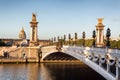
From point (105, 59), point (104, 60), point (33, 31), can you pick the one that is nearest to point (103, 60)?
point (104, 60)

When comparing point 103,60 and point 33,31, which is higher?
point 33,31

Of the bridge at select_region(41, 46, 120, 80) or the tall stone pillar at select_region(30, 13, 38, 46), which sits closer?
the bridge at select_region(41, 46, 120, 80)

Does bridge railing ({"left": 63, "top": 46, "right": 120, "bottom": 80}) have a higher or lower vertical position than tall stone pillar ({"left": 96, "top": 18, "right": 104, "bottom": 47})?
lower

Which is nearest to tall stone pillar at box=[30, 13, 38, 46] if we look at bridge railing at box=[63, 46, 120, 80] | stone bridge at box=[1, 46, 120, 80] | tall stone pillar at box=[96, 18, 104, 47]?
tall stone pillar at box=[96, 18, 104, 47]

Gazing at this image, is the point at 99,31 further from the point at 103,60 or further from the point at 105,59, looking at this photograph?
the point at 105,59

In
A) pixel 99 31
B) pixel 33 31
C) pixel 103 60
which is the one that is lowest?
pixel 103 60

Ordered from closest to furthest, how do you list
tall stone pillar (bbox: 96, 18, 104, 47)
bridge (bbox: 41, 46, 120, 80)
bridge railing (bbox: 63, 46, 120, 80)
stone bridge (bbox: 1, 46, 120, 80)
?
bridge railing (bbox: 63, 46, 120, 80), bridge (bbox: 41, 46, 120, 80), stone bridge (bbox: 1, 46, 120, 80), tall stone pillar (bbox: 96, 18, 104, 47)

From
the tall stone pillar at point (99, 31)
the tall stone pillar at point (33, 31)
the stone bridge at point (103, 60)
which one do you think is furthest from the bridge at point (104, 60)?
the tall stone pillar at point (33, 31)

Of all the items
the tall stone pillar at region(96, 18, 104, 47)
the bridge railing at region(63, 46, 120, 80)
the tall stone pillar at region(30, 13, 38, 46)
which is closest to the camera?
the bridge railing at region(63, 46, 120, 80)

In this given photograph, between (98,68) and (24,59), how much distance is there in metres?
56.4

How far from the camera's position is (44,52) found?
8669cm

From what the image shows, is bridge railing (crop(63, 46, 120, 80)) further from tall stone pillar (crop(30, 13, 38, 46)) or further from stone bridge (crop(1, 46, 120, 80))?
tall stone pillar (crop(30, 13, 38, 46))

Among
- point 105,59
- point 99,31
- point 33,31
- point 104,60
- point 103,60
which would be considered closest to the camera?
point 105,59

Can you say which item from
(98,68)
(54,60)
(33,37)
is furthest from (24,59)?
(98,68)
